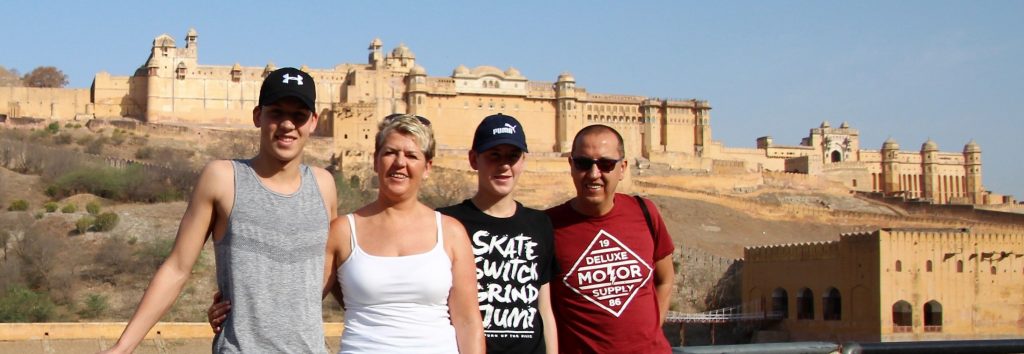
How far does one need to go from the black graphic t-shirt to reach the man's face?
467 mm

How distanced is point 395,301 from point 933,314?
2555 centimetres

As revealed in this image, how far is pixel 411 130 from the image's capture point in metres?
4.24

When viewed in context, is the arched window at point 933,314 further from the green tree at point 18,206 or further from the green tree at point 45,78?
the green tree at point 45,78

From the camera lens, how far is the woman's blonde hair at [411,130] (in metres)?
4.24

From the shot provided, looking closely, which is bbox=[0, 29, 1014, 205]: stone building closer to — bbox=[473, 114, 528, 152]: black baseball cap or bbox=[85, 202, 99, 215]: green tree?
bbox=[85, 202, 99, 215]: green tree

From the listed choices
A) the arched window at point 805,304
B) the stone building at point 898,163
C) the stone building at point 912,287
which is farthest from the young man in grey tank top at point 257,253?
the stone building at point 898,163

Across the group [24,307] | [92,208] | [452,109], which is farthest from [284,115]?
[452,109]

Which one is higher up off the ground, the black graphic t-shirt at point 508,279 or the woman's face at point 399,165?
the woman's face at point 399,165

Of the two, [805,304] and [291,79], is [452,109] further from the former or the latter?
[291,79]

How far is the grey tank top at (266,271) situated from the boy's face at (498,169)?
3.12ft

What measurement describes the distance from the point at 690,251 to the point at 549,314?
3452cm

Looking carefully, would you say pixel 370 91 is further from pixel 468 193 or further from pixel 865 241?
pixel 865 241

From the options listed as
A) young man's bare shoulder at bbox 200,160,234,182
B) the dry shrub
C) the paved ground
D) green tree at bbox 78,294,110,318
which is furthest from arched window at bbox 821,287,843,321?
young man's bare shoulder at bbox 200,160,234,182

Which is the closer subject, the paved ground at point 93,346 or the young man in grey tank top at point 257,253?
the young man in grey tank top at point 257,253
